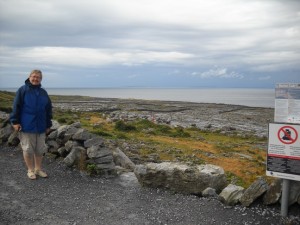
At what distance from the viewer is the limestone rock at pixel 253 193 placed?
28.6 feet

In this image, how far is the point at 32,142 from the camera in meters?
11.0

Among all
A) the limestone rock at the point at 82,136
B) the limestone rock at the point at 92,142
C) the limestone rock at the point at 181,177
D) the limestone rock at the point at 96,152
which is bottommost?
the limestone rock at the point at 181,177

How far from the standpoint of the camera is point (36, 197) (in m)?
9.60

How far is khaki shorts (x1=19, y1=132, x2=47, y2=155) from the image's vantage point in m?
10.8

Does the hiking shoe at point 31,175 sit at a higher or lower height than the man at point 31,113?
lower

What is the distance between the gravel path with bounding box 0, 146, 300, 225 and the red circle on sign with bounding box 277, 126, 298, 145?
1.76 metres

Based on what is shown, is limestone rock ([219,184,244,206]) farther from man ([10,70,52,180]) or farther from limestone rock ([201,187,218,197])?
man ([10,70,52,180])

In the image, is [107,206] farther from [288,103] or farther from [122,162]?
[122,162]

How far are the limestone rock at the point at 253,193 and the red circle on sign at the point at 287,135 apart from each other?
5.09ft

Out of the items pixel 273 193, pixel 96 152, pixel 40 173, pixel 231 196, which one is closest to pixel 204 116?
pixel 96 152

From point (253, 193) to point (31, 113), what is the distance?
672 centimetres

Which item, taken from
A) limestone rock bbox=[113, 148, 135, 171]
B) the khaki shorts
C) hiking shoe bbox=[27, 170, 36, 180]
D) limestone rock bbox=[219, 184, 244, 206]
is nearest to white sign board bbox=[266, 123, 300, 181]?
limestone rock bbox=[219, 184, 244, 206]

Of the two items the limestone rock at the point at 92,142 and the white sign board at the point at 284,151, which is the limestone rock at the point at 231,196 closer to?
the white sign board at the point at 284,151

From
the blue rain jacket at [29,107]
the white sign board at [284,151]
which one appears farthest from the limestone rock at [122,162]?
the white sign board at [284,151]
